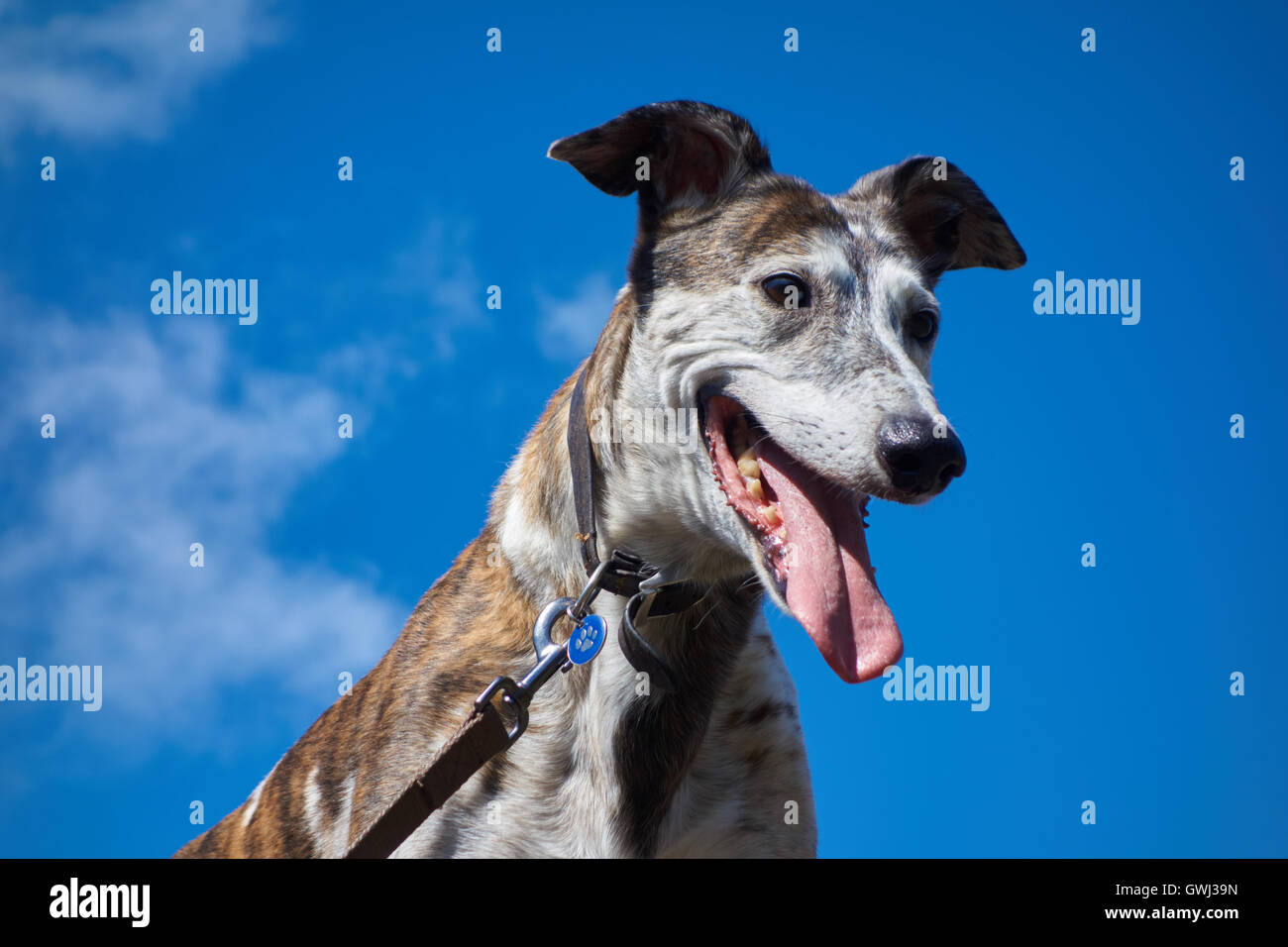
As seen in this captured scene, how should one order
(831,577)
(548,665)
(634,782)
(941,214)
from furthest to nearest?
1. (941,214)
2. (634,782)
3. (831,577)
4. (548,665)

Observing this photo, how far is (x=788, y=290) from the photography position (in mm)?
3834

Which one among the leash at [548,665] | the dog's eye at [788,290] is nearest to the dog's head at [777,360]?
the dog's eye at [788,290]

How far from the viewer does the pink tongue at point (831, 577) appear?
3.29 m

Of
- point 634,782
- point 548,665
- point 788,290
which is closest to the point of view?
point 548,665

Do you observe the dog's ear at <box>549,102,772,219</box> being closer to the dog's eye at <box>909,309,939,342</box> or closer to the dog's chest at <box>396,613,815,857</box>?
the dog's eye at <box>909,309,939,342</box>

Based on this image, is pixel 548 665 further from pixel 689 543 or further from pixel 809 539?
pixel 809 539

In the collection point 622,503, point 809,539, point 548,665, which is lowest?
point 548,665

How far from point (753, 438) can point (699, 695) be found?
0.91m

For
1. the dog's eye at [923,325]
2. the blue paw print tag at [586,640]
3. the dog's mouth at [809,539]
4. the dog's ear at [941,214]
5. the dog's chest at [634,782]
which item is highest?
the dog's ear at [941,214]

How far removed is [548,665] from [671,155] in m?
2.02

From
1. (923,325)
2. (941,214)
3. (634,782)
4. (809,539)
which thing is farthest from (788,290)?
(634,782)

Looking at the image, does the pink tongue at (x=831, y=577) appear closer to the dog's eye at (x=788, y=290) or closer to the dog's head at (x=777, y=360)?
the dog's head at (x=777, y=360)

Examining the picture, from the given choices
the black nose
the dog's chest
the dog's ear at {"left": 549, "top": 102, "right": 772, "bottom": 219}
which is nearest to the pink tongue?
the black nose
